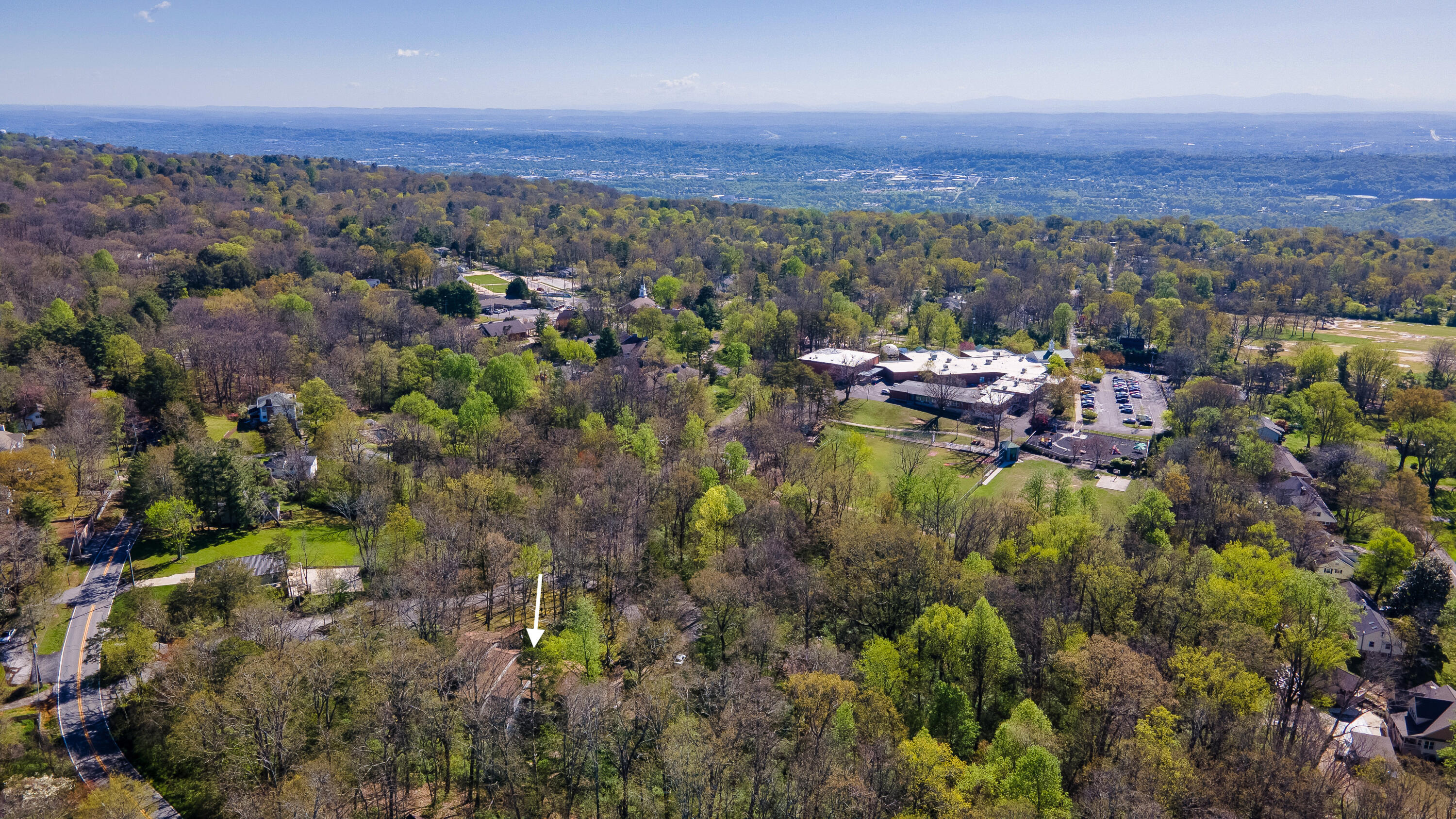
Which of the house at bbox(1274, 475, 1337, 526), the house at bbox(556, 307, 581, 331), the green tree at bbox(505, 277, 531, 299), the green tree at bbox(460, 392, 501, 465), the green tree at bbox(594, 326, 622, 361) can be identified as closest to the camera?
the green tree at bbox(460, 392, 501, 465)

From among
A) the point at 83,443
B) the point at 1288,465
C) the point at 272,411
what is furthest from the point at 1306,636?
the point at 83,443

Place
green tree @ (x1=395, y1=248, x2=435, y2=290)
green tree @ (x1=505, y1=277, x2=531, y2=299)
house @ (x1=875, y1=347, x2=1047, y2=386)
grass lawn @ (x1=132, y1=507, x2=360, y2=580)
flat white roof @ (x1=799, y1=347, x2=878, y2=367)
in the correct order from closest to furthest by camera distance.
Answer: grass lawn @ (x1=132, y1=507, x2=360, y2=580), house @ (x1=875, y1=347, x2=1047, y2=386), flat white roof @ (x1=799, y1=347, x2=878, y2=367), green tree @ (x1=395, y1=248, x2=435, y2=290), green tree @ (x1=505, y1=277, x2=531, y2=299)

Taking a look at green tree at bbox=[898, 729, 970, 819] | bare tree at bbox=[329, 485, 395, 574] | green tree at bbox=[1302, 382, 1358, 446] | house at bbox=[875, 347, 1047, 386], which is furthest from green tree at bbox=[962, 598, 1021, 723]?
green tree at bbox=[1302, 382, 1358, 446]

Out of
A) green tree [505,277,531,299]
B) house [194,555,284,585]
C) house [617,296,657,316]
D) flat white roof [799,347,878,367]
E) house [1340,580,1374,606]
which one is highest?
green tree [505,277,531,299]

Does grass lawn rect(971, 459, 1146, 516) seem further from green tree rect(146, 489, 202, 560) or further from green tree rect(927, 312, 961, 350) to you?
green tree rect(146, 489, 202, 560)

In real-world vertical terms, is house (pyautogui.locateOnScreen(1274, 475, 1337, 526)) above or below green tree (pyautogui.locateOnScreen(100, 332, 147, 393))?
below

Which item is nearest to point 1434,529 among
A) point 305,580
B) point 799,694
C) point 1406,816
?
point 1406,816
